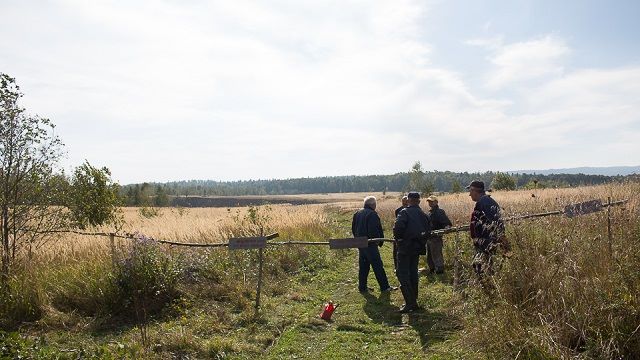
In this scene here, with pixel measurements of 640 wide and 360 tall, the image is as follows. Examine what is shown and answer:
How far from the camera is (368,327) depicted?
750 cm

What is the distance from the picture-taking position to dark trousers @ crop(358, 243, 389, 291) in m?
10.1

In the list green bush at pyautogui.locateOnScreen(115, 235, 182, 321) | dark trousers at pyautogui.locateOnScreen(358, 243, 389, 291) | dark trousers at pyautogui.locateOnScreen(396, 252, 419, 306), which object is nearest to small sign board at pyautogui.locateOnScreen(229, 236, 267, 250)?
green bush at pyautogui.locateOnScreen(115, 235, 182, 321)

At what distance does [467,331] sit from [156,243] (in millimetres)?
6452

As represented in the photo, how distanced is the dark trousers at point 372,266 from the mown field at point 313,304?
336 millimetres

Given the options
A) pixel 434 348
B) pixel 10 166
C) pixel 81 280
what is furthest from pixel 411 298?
pixel 10 166

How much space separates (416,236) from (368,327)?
1.89 m

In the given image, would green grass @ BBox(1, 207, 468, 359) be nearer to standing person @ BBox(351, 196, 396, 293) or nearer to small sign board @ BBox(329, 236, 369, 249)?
standing person @ BBox(351, 196, 396, 293)

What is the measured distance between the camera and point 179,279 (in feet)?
29.4

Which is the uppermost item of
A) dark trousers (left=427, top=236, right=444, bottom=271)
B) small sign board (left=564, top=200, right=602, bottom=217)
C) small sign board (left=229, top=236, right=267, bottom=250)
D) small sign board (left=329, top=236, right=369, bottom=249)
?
A: small sign board (left=564, top=200, right=602, bottom=217)

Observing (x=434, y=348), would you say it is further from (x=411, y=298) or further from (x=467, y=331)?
(x=411, y=298)

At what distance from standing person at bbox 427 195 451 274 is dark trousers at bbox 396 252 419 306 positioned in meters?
2.58

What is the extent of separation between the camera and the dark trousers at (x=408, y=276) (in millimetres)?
8180

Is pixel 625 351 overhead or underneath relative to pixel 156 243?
underneath

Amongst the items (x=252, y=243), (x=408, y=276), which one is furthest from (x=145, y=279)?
(x=408, y=276)
